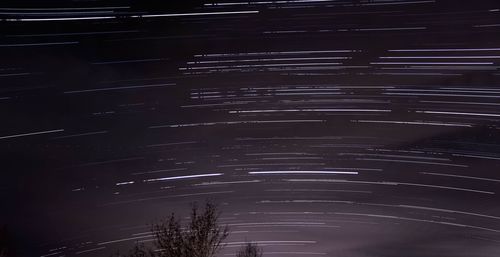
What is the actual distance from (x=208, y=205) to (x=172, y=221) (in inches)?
51.1

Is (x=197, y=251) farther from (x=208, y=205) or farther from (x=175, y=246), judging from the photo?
(x=208, y=205)

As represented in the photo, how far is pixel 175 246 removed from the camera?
19.6 metres

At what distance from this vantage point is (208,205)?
21.2 metres

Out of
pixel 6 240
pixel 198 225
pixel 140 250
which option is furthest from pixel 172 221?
pixel 6 240

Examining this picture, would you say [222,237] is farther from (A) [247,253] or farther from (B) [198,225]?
(A) [247,253]

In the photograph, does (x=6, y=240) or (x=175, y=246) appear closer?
(x=175, y=246)

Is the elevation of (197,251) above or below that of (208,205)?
below

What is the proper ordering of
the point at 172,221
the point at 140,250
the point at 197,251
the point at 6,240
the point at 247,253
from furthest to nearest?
the point at 6,240 < the point at 247,253 < the point at 140,250 < the point at 172,221 < the point at 197,251

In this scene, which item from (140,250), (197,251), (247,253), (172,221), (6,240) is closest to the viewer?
(197,251)

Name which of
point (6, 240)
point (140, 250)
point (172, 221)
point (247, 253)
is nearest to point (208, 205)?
point (172, 221)

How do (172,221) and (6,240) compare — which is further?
(6,240)

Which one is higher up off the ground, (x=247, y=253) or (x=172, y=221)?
(x=172, y=221)

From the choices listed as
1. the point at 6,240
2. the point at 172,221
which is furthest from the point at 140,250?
the point at 6,240

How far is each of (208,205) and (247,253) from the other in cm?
989
